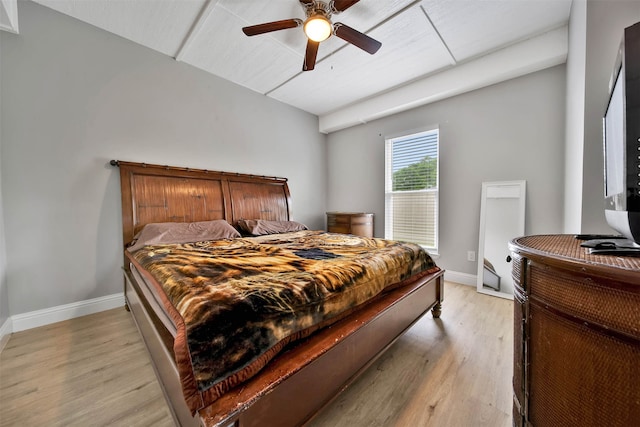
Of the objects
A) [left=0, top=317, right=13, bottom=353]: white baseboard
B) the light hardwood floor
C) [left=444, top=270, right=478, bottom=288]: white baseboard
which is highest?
[left=444, top=270, right=478, bottom=288]: white baseboard

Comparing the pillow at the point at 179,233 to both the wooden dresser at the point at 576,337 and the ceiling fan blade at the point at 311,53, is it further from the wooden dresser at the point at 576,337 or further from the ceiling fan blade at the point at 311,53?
the wooden dresser at the point at 576,337

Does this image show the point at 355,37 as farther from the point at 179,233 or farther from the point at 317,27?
the point at 179,233

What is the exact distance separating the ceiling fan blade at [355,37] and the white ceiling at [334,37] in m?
0.31

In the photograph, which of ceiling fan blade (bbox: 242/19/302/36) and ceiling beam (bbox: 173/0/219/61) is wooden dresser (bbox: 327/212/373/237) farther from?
ceiling beam (bbox: 173/0/219/61)

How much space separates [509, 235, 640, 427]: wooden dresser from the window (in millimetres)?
2617

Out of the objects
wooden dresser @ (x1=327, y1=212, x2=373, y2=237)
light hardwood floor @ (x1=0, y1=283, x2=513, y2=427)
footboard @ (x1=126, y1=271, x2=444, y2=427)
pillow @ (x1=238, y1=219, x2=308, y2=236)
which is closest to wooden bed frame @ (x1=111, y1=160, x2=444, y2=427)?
footboard @ (x1=126, y1=271, x2=444, y2=427)

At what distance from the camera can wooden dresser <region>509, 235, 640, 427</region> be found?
24.6 inches

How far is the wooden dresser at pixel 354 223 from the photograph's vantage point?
Result: 3.77 metres

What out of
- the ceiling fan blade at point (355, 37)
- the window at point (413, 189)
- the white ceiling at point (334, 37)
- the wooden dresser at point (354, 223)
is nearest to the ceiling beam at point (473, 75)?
the white ceiling at point (334, 37)

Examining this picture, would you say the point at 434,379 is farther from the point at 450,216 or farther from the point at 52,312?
the point at 52,312

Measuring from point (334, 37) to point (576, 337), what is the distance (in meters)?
2.93

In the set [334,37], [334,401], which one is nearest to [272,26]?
[334,37]

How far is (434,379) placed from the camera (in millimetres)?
1478

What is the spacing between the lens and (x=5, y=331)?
6.25 ft
